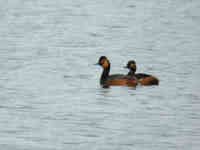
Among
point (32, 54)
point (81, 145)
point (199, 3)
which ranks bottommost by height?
point (81, 145)

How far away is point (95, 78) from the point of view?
23.8 m

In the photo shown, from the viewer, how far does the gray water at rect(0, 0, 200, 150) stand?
15352 millimetres

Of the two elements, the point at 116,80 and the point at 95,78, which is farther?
the point at 95,78

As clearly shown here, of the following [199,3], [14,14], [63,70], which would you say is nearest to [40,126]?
[63,70]

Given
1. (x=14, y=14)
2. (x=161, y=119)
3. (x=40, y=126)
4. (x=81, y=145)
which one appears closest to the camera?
(x=81, y=145)

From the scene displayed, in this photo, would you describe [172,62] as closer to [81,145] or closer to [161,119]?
[161,119]

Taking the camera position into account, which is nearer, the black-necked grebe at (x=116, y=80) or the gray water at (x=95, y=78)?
the gray water at (x=95, y=78)

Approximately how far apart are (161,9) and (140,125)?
28.4 metres

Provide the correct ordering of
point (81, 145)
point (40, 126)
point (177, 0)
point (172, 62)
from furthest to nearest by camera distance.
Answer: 1. point (177, 0)
2. point (172, 62)
3. point (40, 126)
4. point (81, 145)

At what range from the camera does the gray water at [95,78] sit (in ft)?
50.4

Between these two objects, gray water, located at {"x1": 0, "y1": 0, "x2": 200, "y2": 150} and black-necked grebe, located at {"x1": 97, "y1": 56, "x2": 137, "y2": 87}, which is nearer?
gray water, located at {"x1": 0, "y1": 0, "x2": 200, "y2": 150}

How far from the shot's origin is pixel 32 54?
28.8 metres

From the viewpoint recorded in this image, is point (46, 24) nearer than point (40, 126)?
No

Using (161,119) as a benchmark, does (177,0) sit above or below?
above
